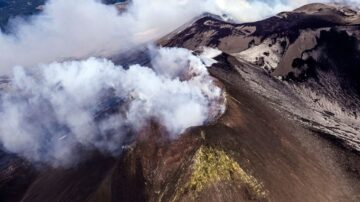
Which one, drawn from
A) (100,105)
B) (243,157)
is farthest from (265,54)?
(243,157)

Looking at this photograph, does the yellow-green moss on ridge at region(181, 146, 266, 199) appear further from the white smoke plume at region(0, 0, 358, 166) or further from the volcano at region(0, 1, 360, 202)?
the white smoke plume at region(0, 0, 358, 166)

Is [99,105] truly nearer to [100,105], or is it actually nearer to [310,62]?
[100,105]

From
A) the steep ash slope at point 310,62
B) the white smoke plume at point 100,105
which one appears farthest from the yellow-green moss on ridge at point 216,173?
the steep ash slope at point 310,62

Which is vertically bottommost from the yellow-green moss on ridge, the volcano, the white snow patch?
the white snow patch

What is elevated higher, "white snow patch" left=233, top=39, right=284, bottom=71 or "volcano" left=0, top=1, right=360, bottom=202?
"volcano" left=0, top=1, right=360, bottom=202

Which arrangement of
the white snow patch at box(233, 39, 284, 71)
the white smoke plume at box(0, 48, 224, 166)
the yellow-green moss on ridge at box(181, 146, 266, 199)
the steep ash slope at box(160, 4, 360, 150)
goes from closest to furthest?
1. the yellow-green moss on ridge at box(181, 146, 266, 199)
2. the white smoke plume at box(0, 48, 224, 166)
3. the steep ash slope at box(160, 4, 360, 150)
4. the white snow patch at box(233, 39, 284, 71)

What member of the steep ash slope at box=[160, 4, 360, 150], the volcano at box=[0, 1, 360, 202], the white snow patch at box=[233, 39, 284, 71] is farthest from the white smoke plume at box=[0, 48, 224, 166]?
the white snow patch at box=[233, 39, 284, 71]
